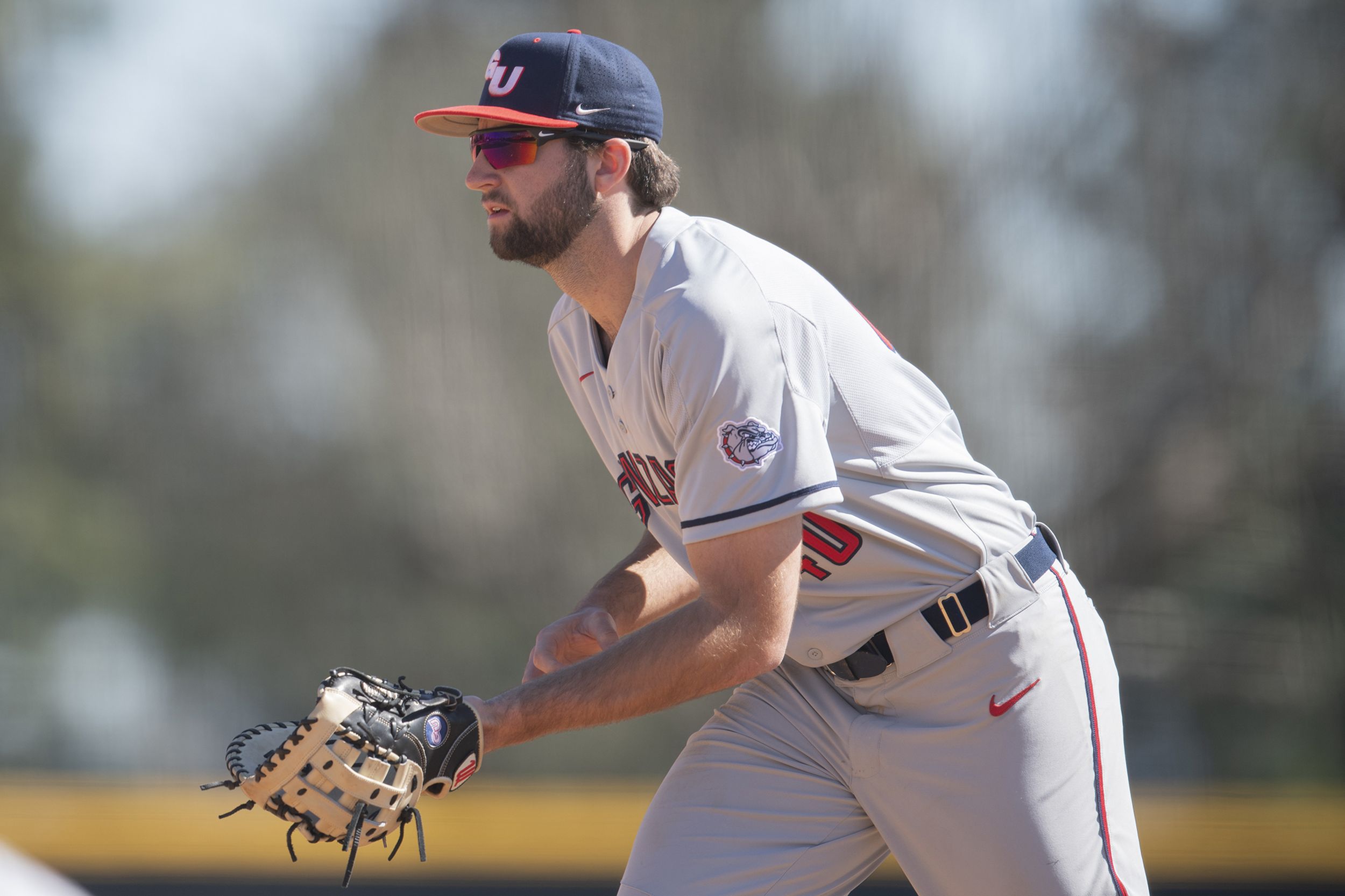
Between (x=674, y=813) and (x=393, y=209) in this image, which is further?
(x=393, y=209)

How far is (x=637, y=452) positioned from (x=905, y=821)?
31.7 inches

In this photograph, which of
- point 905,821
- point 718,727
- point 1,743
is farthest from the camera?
point 1,743

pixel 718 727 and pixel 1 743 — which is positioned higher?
pixel 1 743

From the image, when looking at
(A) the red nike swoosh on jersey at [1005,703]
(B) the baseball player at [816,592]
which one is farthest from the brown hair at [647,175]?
(A) the red nike swoosh on jersey at [1005,703]

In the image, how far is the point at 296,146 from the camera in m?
6.01

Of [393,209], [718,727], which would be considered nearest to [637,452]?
[718,727]

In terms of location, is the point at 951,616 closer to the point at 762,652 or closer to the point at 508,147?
the point at 762,652

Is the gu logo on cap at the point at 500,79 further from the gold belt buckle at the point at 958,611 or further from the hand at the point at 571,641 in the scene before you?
the gold belt buckle at the point at 958,611

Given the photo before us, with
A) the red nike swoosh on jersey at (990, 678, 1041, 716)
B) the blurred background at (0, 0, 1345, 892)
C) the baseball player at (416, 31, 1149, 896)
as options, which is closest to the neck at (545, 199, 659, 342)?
the baseball player at (416, 31, 1149, 896)

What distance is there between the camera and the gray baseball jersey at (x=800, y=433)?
1784mm

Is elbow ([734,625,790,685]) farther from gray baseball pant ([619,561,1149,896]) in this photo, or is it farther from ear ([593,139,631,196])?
ear ([593,139,631,196])

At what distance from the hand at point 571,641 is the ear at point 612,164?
0.80 meters

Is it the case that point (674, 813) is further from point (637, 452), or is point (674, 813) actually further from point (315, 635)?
point (315, 635)

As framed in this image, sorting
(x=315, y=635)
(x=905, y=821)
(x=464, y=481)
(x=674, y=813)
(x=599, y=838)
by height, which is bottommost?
(x=599, y=838)
